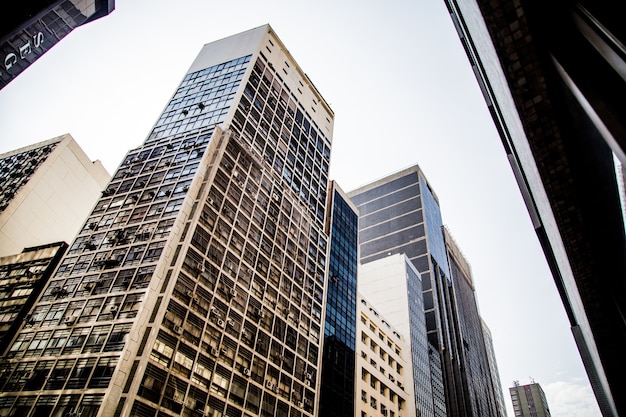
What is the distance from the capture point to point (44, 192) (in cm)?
6550

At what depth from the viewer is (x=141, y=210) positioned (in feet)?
137

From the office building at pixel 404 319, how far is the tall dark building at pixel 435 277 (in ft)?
5.33

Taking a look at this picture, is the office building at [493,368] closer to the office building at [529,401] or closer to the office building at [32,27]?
the office building at [529,401]

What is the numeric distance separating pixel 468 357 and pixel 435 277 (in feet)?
80.7

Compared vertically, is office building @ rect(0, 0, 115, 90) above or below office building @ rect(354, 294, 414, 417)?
above

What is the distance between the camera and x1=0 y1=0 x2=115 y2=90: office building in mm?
40000

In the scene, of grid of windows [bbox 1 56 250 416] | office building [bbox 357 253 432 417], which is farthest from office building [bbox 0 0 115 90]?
office building [bbox 357 253 432 417]

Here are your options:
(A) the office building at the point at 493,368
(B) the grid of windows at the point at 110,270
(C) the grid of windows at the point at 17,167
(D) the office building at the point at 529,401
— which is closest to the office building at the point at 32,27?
(B) the grid of windows at the point at 110,270

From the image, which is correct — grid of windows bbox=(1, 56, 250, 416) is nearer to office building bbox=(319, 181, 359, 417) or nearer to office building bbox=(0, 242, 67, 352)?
office building bbox=(0, 242, 67, 352)

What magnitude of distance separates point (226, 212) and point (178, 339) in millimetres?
14876

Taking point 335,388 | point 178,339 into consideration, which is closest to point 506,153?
point 178,339

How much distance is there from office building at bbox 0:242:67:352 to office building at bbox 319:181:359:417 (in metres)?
34.1

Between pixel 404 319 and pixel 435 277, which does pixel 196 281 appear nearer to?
pixel 404 319

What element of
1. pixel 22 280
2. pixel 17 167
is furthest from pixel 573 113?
pixel 17 167
